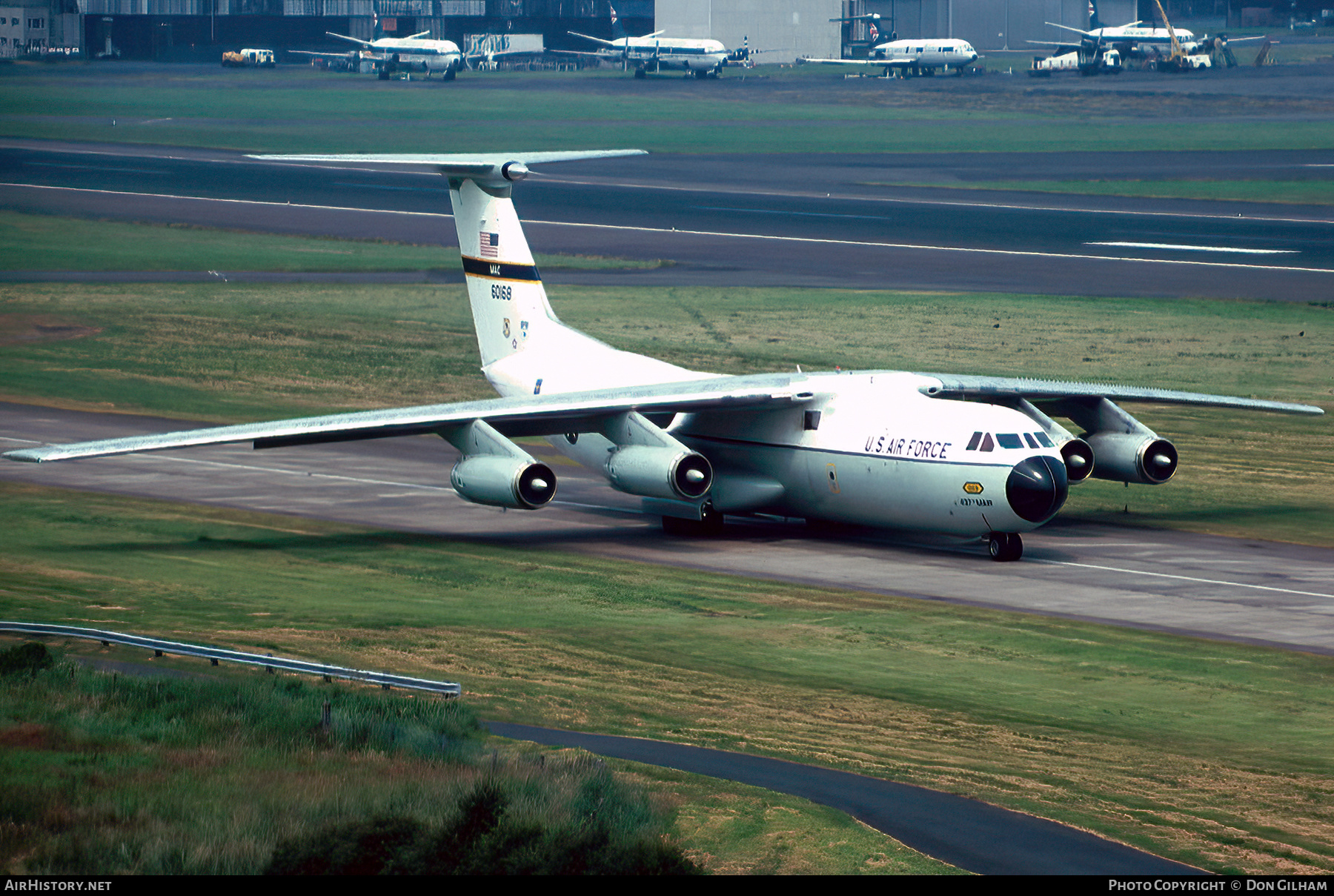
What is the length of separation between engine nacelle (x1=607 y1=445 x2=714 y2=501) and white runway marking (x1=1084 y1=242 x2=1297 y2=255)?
56.5 meters

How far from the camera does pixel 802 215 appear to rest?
10375 centimetres

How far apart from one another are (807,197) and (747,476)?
7041 centimetres

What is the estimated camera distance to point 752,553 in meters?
40.9

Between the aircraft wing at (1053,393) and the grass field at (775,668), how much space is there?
831 cm

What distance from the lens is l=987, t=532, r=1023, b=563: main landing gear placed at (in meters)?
39.4

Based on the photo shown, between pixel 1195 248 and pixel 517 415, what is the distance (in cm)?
5938

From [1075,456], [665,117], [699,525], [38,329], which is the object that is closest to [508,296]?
[699,525]

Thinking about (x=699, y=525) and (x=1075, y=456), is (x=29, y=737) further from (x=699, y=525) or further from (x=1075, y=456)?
(x=1075, y=456)

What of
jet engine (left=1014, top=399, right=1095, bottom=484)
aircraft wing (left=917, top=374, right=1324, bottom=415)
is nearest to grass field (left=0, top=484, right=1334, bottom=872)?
jet engine (left=1014, top=399, right=1095, bottom=484)

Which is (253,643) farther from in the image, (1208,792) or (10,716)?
(1208,792)

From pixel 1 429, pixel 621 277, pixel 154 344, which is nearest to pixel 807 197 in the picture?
pixel 621 277

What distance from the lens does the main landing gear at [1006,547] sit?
129 ft

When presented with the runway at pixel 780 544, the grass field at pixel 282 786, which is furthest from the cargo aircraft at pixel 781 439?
the grass field at pixel 282 786

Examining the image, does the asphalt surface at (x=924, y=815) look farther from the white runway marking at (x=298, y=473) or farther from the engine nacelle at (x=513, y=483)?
the white runway marking at (x=298, y=473)
